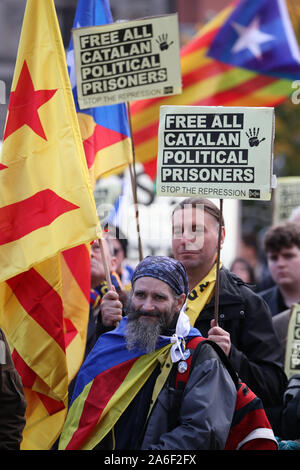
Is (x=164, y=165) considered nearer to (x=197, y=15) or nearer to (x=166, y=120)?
(x=166, y=120)

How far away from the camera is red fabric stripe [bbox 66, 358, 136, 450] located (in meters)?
4.05

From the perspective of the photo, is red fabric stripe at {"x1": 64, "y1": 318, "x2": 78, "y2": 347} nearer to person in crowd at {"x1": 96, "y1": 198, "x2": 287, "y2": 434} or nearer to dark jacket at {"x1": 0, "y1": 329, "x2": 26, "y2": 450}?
person in crowd at {"x1": 96, "y1": 198, "x2": 287, "y2": 434}

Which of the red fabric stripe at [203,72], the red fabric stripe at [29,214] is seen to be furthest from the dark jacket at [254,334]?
the red fabric stripe at [203,72]

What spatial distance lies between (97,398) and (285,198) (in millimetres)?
5133

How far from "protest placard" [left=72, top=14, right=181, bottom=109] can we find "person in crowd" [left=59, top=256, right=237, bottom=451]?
1616 mm

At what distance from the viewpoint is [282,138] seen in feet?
72.6

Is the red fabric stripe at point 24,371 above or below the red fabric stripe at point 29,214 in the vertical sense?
below

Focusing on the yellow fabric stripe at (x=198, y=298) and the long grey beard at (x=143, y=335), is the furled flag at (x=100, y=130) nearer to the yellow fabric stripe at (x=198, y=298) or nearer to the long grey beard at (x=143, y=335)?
the yellow fabric stripe at (x=198, y=298)

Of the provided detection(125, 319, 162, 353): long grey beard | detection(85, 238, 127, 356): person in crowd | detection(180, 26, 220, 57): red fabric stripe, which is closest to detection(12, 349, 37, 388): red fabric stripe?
detection(85, 238, 127, 356): person in crowd

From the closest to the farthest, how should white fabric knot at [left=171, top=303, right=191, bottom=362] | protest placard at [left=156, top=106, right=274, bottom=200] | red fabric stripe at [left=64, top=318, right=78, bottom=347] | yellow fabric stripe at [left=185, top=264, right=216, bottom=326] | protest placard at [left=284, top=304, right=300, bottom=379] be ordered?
white fabric knot at [left=171, top=303, right=191, bottom=362]
protest placard at [left=156, top=106, right=274, bottom=200]
yellow fabric stripe at [left=185, top=264, right=216, bottom=326]
red fabric stripe at [left=64, top=318, right=78, bottom=347]
protest placard at [left=284, top=304, right=300, bottom=379]

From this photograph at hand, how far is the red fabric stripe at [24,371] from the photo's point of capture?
492 cm

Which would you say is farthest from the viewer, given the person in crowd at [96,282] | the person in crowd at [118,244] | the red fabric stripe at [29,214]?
the person in crowd at [118,244]

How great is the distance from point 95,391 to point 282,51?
226 inches

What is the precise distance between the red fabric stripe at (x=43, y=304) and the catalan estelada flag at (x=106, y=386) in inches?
29.5
